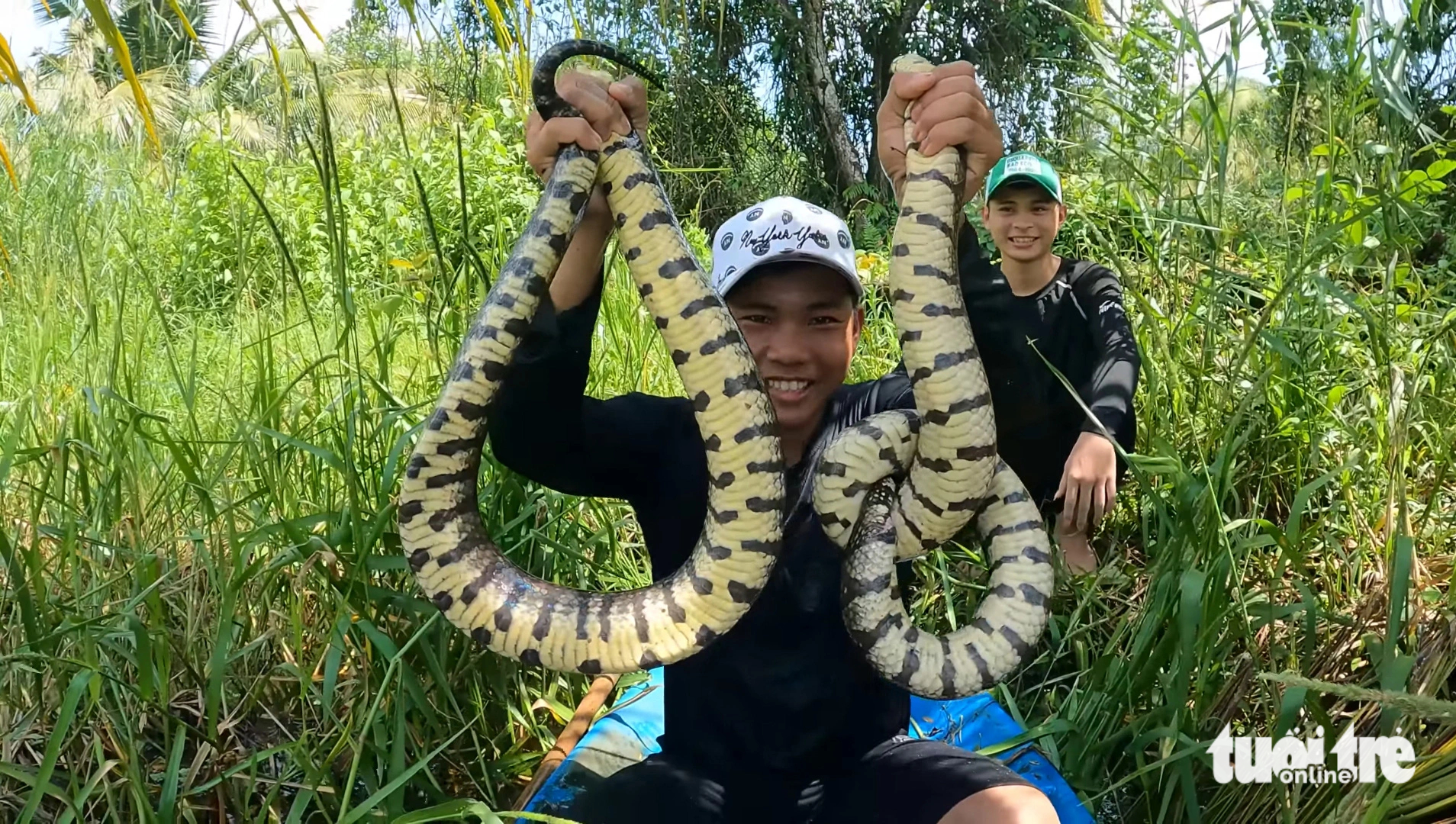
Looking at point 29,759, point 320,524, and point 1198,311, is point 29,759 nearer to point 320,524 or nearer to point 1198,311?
point 320,524

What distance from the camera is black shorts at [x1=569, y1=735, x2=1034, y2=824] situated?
1777mm

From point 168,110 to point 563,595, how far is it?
3723 mm

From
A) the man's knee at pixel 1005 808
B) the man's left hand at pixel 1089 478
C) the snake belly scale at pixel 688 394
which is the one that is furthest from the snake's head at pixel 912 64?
the man's knee at pixel 1005 808

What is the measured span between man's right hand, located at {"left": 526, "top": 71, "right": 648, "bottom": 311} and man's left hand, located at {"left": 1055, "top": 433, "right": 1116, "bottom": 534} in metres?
1.15

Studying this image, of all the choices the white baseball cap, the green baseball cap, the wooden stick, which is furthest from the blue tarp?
the green baseball cap

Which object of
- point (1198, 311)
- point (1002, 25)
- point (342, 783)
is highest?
point (1002, 25)

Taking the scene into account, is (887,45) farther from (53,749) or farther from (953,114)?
(53,749)

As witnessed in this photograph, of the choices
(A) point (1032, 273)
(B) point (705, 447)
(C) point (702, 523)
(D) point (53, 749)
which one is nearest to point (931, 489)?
(B) point (705, 447)

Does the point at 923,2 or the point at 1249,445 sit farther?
the point at 923,2

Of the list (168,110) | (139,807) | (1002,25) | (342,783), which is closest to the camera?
(139,807)

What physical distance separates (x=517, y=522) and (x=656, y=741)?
0.70 m

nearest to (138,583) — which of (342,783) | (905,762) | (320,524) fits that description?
(320,524)

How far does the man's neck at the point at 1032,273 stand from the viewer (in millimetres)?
2973

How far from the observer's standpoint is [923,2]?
10.4 metres
